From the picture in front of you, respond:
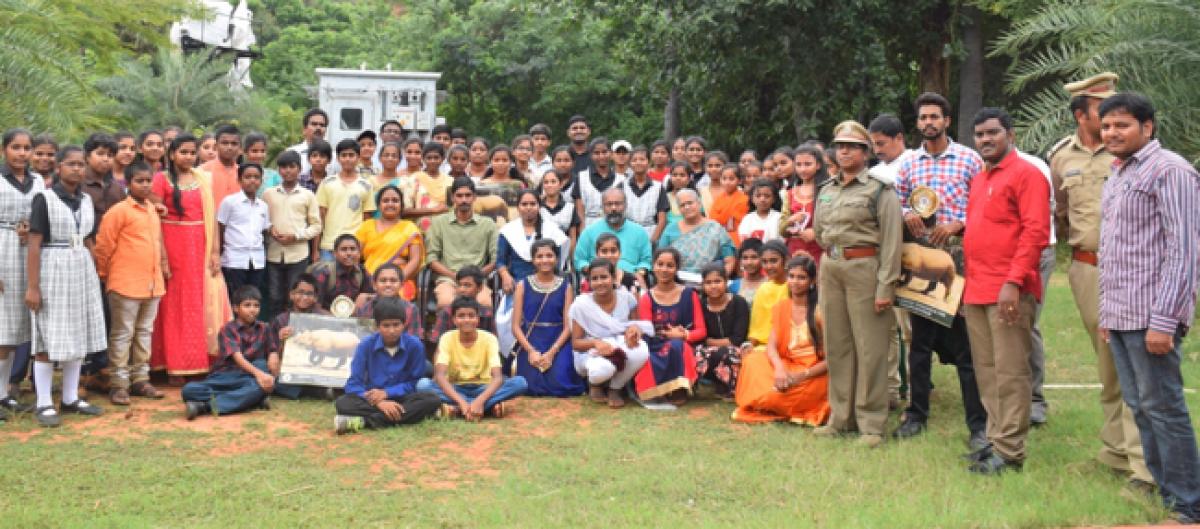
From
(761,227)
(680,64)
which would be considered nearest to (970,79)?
(680,64)

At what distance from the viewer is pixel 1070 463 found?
5.96m

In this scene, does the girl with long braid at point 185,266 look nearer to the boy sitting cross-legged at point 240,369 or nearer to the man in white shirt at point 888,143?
the boy sitting cross-legged at point 240,369

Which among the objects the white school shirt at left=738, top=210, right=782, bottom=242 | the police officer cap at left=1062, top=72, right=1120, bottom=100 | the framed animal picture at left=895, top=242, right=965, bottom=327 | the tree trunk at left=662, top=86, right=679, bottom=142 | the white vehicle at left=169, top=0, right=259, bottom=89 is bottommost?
the framed animal picture at left=895, top=242, right=965, bottom=327

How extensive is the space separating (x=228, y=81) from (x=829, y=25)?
46.2ft

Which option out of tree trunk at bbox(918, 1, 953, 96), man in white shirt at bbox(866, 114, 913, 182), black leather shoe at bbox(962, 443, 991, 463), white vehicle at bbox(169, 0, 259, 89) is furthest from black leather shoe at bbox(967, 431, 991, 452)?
white vehicle at bbox(169, 0, 259, 89)

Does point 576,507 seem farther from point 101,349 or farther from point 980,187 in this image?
point 101,349

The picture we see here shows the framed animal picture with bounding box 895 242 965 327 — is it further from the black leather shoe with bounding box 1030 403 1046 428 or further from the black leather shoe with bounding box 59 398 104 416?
the black leather shoe with bounding box 59 398 104 416

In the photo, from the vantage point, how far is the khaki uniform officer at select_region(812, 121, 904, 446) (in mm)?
6426

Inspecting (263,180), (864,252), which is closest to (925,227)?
(864,252)

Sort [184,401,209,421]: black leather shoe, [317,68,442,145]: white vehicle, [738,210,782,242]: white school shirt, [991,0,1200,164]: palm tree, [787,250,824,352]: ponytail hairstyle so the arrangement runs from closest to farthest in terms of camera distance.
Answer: [184,401,209,421]: black leather shoe < [787,250,824,352]: ponytail hairstyle < [738,210,782,242]: white school shirt < [991,0,1200,164]: palm tree < [317,68,442,145]: white vehicle

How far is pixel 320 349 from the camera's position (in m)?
7.93

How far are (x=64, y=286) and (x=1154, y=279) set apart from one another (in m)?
6.18

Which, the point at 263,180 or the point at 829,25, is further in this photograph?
the point at 829,25

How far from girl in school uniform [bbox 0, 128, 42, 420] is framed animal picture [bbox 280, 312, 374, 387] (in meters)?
1.67
